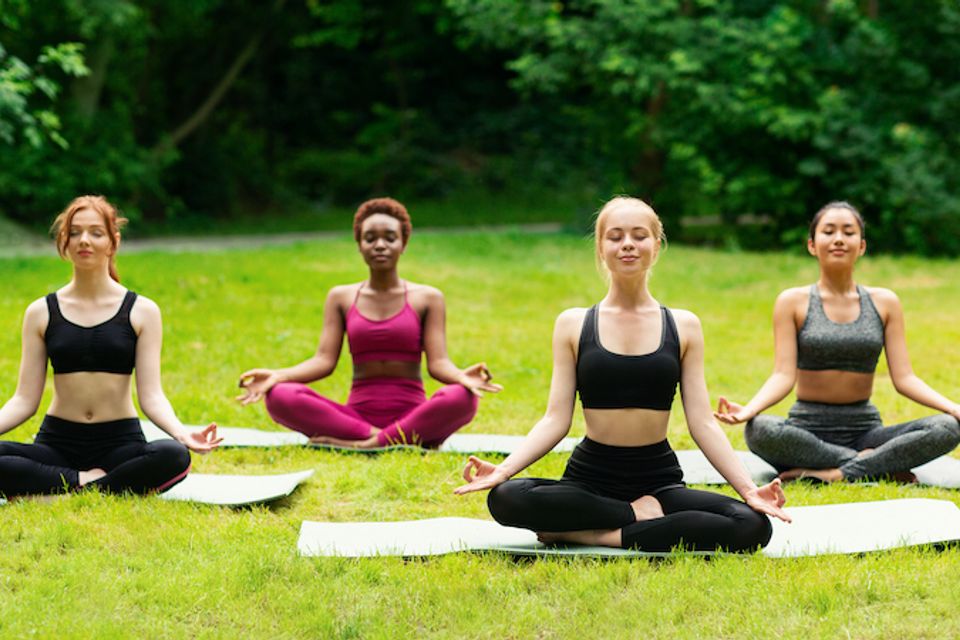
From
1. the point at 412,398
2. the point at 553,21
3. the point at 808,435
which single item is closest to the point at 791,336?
the point at 808,435

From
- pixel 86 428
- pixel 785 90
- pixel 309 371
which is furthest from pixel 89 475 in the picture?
pixel 785 90

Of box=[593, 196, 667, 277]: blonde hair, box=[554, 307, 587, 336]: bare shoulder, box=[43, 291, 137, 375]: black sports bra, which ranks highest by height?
box=[593, 196, 667, 277]: blonde hair

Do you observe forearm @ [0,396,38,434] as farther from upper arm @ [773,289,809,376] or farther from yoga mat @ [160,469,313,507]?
upper arm @ [773,289,809,376]

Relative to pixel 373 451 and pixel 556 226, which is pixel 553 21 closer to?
pixel 556 226

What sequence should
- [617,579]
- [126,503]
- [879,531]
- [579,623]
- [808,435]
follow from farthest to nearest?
1. [808,435]
2. [126,503]
3. [879,531]
4. [617,579]
5. [579,623]

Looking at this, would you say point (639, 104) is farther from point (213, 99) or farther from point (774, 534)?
point (774, 534)

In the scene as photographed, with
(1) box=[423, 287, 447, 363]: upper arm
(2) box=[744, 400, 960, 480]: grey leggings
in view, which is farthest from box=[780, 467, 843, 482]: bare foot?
(1) box=[423, 287, 447, 363]: upper arm

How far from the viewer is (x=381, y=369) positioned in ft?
22.9

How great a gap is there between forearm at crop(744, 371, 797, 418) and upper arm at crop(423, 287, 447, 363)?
1.80 metres

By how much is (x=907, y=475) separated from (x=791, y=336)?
897 millimetres

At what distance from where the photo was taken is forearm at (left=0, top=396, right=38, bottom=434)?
5.51 metres

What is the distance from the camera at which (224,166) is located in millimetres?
24281

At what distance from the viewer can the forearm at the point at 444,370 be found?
21.9 feet

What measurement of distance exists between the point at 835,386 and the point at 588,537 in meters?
2.06
